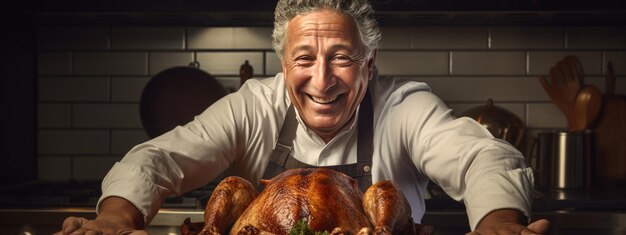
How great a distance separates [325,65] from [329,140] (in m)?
0.34

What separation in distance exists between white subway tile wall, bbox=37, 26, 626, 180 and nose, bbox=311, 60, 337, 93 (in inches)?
57.1

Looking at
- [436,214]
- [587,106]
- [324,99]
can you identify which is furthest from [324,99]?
[587,106]

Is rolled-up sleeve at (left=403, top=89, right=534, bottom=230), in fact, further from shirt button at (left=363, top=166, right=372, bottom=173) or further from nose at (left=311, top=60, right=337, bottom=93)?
nose at (left=311, top=60, right=337, bottom=93)

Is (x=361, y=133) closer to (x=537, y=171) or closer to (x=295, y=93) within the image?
(x=295, y=93)

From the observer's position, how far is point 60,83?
117 inches

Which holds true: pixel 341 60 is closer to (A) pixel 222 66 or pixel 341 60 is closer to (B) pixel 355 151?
(B) pixel 355 151

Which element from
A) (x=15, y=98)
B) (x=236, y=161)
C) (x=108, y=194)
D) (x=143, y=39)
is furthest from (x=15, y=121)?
(x=108, y=194)

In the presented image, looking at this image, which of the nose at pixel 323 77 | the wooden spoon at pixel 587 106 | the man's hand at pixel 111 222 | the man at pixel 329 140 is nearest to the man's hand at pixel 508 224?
the man at pixel 329 140

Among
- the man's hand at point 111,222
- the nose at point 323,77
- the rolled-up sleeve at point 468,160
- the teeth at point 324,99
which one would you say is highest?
the nose at point 323,77

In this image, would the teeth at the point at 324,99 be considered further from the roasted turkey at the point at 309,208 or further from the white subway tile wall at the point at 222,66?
the white subway tile wall at the point at 222,66

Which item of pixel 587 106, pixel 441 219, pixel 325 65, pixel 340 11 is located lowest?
pixel 441 219

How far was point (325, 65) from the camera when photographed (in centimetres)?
142

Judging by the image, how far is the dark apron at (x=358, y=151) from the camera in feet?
5.35

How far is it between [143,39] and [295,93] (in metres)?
1.59
